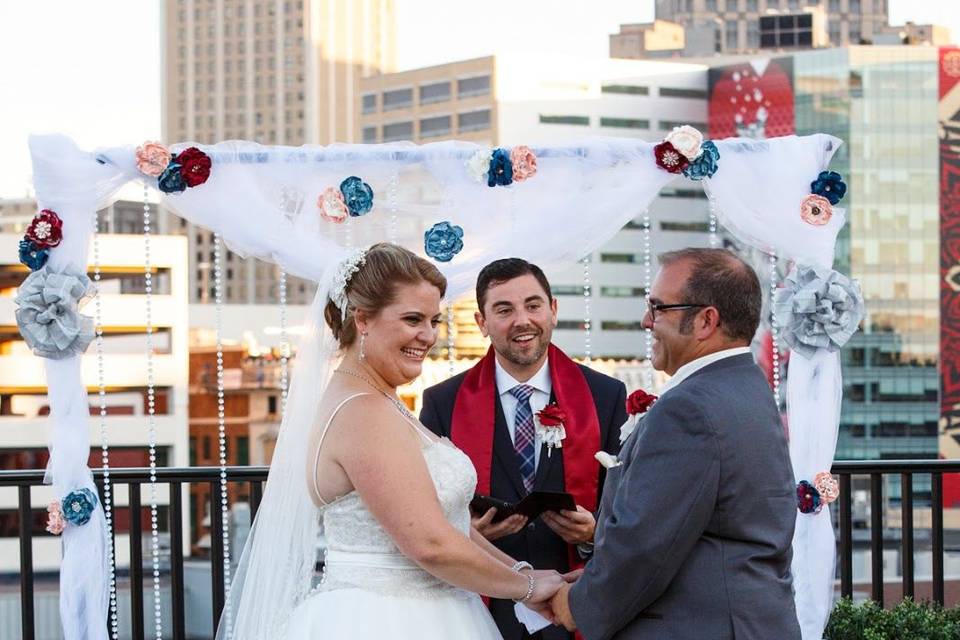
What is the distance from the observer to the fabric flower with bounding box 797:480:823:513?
4.79 m

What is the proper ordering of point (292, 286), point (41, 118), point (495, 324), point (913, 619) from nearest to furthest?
point (495, 324)
point (913, 619)
point (41, 118)
point (292, 286)

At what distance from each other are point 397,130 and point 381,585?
4235 inches

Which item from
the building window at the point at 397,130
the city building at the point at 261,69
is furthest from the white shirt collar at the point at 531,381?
the city building at the point at 261,69

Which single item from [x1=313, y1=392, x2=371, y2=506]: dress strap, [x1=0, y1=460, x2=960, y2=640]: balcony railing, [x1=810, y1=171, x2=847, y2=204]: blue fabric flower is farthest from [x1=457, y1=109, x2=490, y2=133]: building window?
[x1=313, y1=392, x2=371, y2=506]: dress strap

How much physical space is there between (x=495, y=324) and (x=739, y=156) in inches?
52.4

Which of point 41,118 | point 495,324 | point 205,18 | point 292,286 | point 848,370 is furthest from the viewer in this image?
point 205,18

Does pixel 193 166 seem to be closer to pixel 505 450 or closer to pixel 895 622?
pixel 505 450

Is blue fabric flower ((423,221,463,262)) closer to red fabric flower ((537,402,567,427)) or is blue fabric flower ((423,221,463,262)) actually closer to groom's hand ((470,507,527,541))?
red fabric flower ((537,402,567,427))

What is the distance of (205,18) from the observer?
460 ft

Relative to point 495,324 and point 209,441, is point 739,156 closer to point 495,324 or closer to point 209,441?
point 495,324

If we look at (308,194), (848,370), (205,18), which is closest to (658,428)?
(308,194)

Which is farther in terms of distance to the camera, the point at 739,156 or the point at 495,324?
the point at 739,156

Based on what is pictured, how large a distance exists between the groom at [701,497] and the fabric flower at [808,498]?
1.96 m

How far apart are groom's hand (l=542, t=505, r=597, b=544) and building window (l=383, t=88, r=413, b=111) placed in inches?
4199
